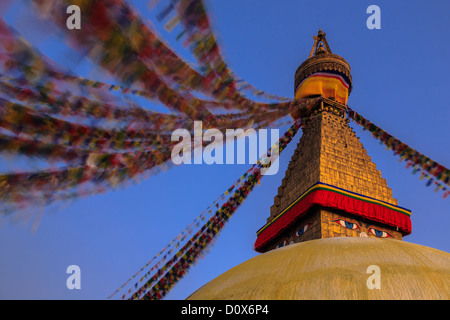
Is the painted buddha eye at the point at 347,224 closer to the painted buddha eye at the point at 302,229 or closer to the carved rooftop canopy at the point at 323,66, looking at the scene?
the painted buddha eye at the point at 302,229

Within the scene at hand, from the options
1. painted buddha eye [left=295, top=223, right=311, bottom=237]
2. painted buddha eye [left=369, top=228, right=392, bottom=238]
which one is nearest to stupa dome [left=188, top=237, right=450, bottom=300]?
painted buddha eye [left=295, top=223, right=311, bottom=237]

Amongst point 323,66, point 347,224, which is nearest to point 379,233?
point 347,224

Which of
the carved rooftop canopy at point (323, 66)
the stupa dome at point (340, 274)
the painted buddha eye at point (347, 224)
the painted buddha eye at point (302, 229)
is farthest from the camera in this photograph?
the carved rooftop canopy at point (323, 66)

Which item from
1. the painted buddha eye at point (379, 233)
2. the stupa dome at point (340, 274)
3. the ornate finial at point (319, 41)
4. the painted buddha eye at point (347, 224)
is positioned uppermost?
the ornate finial at point (319, 41)

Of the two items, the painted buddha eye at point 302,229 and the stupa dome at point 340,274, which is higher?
the painted buddha eye at point 302,229

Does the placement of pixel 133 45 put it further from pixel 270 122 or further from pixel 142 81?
pixel 270 122

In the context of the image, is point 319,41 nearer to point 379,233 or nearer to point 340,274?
point 379,233

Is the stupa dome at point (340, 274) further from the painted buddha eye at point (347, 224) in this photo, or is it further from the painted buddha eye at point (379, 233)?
the painted buddha eye at point (379, 233)

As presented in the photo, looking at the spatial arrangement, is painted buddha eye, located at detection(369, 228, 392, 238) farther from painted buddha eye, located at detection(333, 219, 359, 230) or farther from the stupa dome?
the stupa dome

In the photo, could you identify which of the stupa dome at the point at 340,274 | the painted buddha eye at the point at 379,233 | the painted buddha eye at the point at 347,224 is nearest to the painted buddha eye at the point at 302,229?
the painted buddha eye at the point at 347,224

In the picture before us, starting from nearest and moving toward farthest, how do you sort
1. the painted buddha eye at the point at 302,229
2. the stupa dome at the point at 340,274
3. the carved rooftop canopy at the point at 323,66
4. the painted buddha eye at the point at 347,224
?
the stupa dome at the point at 340,274, the painted buddha eye at the point at 347,224, the painted buddha eye at the point at 302,229, the carved rooftop canopy at the point at 323,66

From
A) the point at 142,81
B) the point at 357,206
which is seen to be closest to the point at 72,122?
the point at 142,81

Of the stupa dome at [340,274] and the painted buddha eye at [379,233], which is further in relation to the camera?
the painted buddha eye at [379,233]
